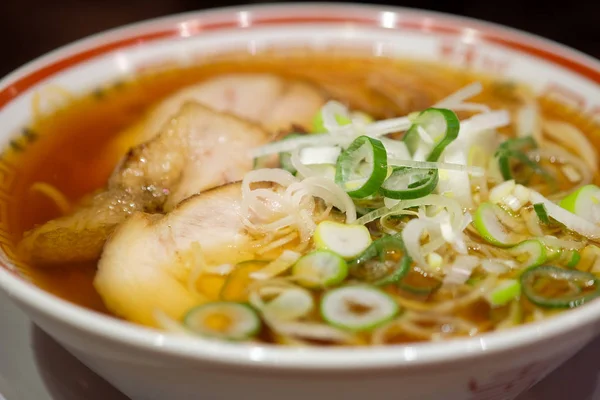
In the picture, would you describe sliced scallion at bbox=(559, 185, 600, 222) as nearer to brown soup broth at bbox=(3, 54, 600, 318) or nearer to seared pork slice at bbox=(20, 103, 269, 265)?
brown soup broth at bbox=(3, 54, 600, 318)

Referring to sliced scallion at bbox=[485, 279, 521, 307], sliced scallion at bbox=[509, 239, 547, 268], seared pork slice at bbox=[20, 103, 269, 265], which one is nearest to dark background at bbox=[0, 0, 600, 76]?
seared pork slice at bbox=[20, 103, 269, 265]

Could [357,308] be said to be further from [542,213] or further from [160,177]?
[160,177]

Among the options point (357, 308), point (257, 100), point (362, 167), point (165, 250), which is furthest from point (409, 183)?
point (257, 100)

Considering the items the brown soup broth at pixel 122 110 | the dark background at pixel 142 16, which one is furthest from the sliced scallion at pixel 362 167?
the dark background at pixel 142 16

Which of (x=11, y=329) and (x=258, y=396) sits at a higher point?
(x=258, y=396)

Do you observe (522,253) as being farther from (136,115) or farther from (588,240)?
(136,115)

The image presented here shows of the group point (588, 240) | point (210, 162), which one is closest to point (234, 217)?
point (210, 162)
